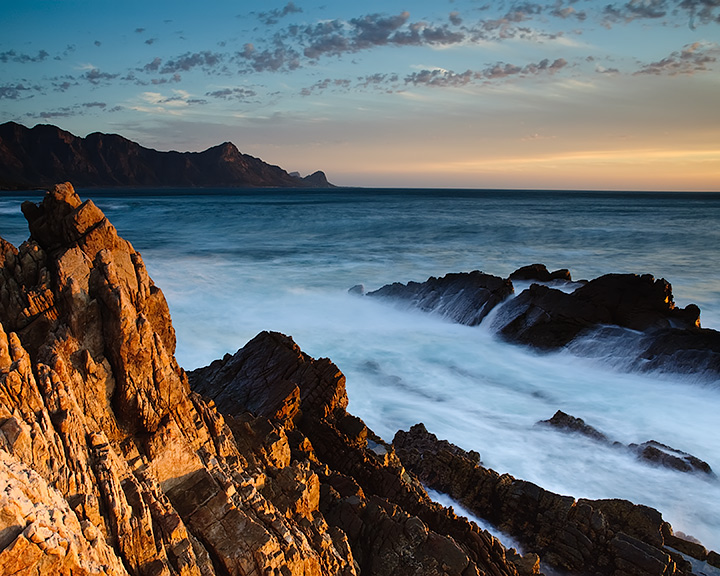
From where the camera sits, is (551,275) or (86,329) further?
(551,275)

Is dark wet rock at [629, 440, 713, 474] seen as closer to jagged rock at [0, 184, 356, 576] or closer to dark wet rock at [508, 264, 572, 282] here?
jagged rock at [0, 184, 356, 576]

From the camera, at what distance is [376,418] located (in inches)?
527

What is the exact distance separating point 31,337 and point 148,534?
2.47 meters

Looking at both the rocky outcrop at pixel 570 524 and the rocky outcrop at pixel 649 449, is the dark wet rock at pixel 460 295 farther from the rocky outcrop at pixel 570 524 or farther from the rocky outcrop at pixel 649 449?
the rocky outcrop at pixel 570 524

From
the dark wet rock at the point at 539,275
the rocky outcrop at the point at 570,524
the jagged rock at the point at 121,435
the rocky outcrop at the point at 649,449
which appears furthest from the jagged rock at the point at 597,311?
the jagged rock at the point at 121,435

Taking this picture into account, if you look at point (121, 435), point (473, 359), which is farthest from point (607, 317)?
point (121, 435)

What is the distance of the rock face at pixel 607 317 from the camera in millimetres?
15438

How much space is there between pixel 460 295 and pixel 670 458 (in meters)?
11.6

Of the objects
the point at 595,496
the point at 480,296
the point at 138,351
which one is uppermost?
the point at 138,351

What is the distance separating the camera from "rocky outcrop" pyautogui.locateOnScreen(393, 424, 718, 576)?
7.18m

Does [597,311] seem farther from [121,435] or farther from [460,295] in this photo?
[121,435]

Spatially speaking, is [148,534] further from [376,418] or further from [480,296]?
[480,296]

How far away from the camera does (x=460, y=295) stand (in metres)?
21.8

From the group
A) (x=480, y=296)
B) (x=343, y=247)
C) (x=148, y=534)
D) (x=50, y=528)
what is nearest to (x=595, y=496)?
(x=148, y=534)
